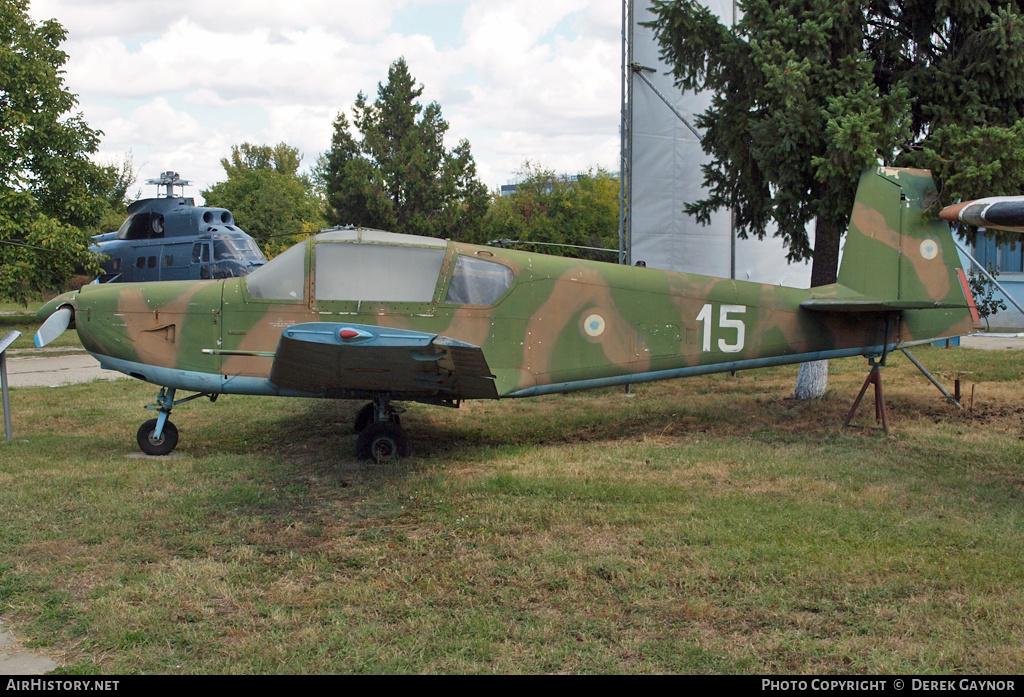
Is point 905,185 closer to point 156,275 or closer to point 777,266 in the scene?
point 777,266

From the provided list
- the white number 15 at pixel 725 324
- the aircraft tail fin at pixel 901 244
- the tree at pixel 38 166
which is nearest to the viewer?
the white number 15 at pixel 725 324

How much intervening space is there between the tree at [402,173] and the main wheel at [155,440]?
20.9 meters

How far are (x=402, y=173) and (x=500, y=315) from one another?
22418 millimetres

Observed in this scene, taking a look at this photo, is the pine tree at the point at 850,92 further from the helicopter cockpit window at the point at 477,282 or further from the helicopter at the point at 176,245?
the helicopter at the point at 176,245

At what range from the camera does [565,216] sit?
43906 millimetres

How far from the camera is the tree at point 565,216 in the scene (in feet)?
135

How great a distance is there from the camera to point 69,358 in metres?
16.7

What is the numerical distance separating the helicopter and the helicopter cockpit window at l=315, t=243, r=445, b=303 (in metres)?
11.4

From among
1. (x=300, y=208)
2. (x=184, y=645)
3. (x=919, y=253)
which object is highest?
(x=300, y=208)

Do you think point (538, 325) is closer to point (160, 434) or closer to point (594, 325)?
point (594, 325)

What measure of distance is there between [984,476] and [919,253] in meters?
2.78

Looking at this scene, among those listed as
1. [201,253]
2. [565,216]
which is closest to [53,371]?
[201,253]

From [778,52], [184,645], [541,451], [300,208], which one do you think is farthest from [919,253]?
[300,208]

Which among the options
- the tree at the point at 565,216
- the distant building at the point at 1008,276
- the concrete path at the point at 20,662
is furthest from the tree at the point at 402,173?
the concrete path at the point at 20,662
